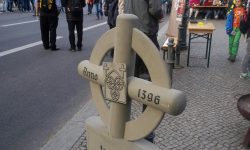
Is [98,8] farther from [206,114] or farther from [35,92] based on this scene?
[206,114]

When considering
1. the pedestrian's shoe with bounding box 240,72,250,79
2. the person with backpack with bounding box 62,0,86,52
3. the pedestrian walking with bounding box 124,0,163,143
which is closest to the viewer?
the pedestrian walking with bounding box 124,0,163,143

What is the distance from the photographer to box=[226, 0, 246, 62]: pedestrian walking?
26.1 feet

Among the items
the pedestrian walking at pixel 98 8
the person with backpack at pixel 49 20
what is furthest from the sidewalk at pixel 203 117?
the pedestrian walking at pixel 98 8

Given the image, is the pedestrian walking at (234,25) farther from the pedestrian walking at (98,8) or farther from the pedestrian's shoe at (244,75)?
the pedestrian walking at (98,8)

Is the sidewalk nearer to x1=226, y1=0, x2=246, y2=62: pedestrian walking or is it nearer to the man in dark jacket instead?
x1=226, y1=0, x2=246, y2=62: pedestrian walking

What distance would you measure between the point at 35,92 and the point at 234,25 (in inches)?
182

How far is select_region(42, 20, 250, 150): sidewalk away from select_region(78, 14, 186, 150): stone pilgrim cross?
1793 mm

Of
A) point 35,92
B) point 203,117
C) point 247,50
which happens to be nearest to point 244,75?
point 247,50

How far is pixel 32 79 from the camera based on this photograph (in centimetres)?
687

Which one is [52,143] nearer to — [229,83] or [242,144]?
[242,144]

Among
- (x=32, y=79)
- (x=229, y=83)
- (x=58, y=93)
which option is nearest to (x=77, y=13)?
(x=32, y=79)

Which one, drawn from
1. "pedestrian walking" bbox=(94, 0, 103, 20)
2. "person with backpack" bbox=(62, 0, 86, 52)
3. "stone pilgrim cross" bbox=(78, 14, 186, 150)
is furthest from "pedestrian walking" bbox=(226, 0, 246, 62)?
"pedestrian walking" bbox=(94, 0, 103, 20)

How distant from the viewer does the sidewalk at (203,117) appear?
4.01 metres

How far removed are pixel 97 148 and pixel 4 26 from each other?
1377 cm
